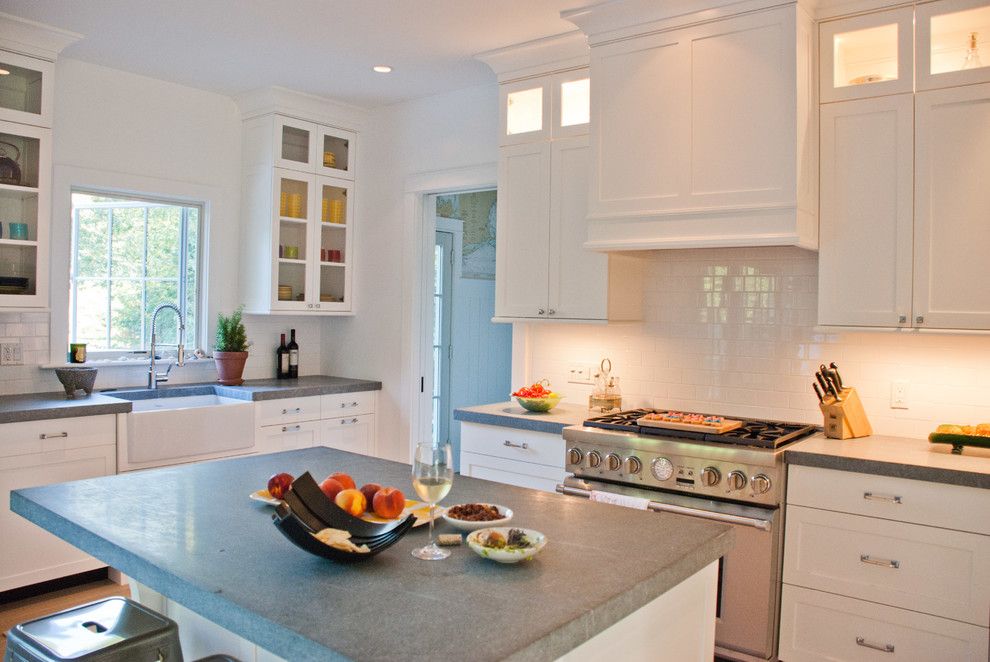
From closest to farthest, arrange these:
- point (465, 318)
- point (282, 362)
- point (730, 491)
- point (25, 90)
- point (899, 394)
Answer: point (730, 491) < point (899, 394) < point (25, 90) < point (282, 362) < point (465, 318)

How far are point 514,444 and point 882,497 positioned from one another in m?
1.67

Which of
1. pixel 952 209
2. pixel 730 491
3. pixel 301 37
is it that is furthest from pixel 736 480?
pixel 301 37

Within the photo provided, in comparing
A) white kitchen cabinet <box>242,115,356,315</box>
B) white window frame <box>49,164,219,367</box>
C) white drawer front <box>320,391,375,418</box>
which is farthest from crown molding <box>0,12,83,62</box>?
white drawer front <box>320,391,375,418</box>

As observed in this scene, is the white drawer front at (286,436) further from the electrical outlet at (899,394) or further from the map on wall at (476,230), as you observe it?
the electrical outlet at (899,394)

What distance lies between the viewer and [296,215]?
17.0 ft

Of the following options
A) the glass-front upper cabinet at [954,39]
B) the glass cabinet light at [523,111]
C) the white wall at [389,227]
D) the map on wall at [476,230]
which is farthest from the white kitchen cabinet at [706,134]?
the map on wall at [476,230]

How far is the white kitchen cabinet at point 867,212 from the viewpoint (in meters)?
3.12

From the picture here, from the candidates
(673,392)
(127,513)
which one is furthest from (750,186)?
(127,513)

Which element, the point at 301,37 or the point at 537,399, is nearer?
the point at 537,399

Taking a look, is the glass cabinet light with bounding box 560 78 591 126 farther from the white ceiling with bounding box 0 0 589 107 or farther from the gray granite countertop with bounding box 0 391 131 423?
the gray granite countertop with bounding box 0 391 131 423

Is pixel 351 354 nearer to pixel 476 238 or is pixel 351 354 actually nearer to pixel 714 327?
pixel 476 238

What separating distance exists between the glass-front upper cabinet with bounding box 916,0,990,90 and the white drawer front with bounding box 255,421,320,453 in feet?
12.4

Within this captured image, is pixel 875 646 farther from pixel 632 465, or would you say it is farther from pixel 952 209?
pixel 952 209

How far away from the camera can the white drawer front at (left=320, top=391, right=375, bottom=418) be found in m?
5.10
